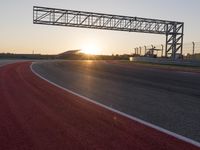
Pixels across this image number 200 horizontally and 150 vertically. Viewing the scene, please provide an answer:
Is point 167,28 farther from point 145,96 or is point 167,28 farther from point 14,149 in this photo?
point 14,149

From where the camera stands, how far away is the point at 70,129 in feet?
26.1

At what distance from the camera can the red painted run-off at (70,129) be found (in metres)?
6.73

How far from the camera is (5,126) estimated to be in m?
8.21

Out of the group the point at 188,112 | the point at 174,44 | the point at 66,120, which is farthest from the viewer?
the point at 174,44

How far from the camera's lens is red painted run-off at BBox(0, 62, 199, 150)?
22.1 feet

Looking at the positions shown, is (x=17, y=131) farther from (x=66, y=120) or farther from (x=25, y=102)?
(x=25, y=102)

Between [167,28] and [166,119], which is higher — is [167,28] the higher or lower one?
the higher one

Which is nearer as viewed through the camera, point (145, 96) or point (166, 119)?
point (166, 119)

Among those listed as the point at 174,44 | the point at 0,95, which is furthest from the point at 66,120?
the point at 174,44

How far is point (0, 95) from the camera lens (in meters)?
13.3

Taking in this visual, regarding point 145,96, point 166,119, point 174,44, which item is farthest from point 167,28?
point 166,119

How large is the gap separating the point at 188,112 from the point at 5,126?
4.66m

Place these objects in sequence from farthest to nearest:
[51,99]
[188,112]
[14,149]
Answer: [51,99], [188,112], [14,149]

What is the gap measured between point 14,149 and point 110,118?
3130mm
